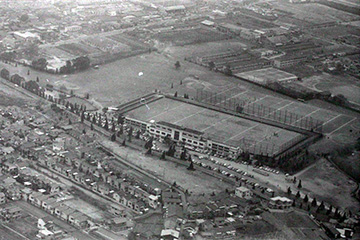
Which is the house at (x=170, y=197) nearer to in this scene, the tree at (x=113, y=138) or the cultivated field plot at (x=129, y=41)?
the tree at (x=113, y=138)

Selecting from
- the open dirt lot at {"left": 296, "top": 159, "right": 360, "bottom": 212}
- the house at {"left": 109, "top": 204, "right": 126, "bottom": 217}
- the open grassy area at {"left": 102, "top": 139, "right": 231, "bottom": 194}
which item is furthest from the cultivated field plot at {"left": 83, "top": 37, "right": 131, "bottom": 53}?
the house at {"left": 109, "top": 204, "right": 126, "bottom": 217}

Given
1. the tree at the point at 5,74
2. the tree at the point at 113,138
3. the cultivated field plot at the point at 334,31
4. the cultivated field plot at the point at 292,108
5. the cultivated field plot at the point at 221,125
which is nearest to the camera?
the tree at the point at 113,138

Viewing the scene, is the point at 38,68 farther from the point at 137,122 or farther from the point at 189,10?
the point at 189,10

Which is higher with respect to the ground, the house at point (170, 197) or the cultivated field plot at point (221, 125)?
the house at point (170, 197)

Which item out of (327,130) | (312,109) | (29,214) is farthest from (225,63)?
(29,214)

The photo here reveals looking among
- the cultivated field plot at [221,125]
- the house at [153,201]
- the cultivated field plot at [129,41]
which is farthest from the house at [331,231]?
the cultivated field plot at [129,41]

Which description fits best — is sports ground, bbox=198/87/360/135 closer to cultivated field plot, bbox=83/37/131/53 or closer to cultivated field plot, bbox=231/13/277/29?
cultivated field plot, bbox=83/37/131/53

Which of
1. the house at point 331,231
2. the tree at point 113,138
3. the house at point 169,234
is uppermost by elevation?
the house at point 169,234
